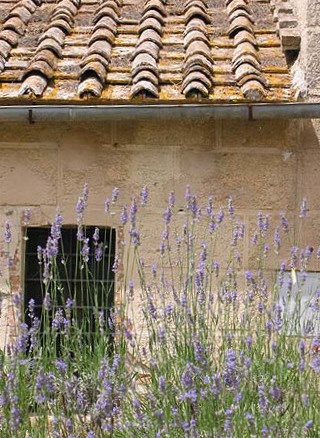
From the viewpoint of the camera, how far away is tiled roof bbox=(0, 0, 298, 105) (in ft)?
18.2

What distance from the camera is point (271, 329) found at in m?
4.34

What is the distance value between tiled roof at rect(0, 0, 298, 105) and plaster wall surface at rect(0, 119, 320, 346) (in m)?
0.28

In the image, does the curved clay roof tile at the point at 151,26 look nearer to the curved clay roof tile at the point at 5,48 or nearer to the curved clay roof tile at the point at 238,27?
the curved clay roof tile at the point at 238,27

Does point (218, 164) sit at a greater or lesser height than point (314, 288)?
greater

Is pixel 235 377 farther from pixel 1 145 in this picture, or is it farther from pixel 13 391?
pixel 1 145

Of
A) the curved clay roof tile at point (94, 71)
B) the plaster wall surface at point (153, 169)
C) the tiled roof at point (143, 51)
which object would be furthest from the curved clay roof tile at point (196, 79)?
the curved clay roof tile at point (94, 71)

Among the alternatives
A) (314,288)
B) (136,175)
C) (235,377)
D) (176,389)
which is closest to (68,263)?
(136,175)

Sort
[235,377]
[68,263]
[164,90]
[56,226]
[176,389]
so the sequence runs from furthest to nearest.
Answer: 1. [68,263]
2. [164,90]
3. [56,226]
4. [176,389]
5. [235,377]

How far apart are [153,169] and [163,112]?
1.46 ft

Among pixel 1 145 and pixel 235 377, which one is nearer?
pixel 235 377

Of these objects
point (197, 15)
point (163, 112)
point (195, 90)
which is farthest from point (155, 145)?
point (197, 15)

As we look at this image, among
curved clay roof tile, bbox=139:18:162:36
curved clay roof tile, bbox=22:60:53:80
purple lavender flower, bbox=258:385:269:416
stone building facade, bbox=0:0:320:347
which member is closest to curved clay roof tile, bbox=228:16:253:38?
stone building facade, bbox=0:0:320:347

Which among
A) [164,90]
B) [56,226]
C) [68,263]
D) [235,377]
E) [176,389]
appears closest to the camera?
[235,377]

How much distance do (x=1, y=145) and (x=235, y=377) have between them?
2597 mm
